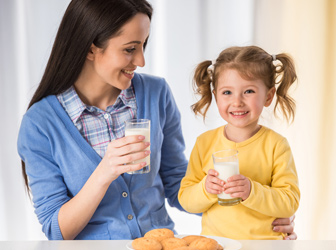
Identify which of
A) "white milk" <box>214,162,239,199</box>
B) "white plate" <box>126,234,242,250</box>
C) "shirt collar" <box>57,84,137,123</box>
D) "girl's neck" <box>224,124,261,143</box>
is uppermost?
"shirt collar" <box>57,84,137,123</box>

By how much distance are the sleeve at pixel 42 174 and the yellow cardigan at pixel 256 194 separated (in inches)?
19.9

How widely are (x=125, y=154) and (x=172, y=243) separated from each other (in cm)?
45

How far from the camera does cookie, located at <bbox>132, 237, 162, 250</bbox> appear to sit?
1.30 m

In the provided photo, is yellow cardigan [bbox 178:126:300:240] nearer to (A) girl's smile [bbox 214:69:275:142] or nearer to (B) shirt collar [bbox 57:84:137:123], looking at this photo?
(A) girl's smile [bbox 214:69:275:142]

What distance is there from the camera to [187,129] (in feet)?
11.1

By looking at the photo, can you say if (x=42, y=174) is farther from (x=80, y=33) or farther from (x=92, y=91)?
(x=80, y=33)

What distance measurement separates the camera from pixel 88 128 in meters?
2.01

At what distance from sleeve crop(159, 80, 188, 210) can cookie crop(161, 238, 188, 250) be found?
886 millimetres

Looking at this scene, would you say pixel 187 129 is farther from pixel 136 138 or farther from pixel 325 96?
pixel 136 138

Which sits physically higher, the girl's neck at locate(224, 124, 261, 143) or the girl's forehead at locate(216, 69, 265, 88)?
the girl's forehead at locate(216, 69, 265, 88)

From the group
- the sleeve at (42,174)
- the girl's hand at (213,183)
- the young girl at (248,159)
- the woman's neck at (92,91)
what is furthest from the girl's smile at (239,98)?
the sleeve at (42,174)

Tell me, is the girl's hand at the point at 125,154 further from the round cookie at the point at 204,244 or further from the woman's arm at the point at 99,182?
the round cookie at the point at 204,244

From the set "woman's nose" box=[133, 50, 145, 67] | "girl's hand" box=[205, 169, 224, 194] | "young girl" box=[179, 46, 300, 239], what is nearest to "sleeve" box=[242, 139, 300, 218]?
"young girl" box=[179, 46, 300, 239]

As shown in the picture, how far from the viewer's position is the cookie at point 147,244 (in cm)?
130
